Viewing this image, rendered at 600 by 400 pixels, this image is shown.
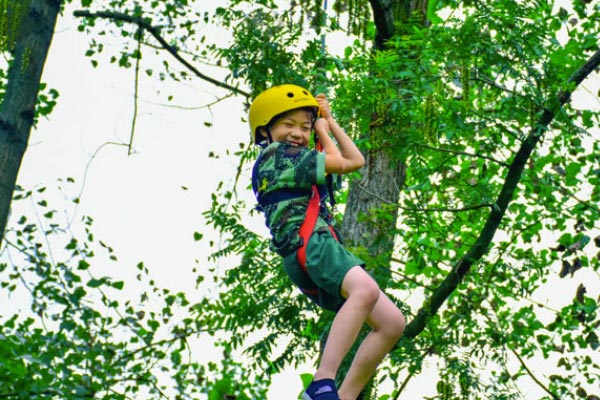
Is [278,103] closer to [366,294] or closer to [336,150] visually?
[336,150]

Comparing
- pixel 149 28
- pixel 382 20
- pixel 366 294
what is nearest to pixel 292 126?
pixel 366 294

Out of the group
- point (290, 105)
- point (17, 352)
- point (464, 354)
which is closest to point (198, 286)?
point (17, 352)

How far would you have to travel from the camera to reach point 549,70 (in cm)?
710

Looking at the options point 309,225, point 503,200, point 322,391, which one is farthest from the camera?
point 503,200

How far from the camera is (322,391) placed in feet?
13.6

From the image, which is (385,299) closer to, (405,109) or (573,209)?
(405,109)

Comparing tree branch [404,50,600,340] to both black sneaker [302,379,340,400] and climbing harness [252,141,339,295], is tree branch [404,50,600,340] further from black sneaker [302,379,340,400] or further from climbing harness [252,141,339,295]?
black sneaker [302,379,340,400]

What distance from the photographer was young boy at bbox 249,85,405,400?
4262 mm

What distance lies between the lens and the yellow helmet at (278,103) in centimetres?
463

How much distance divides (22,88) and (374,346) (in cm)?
296

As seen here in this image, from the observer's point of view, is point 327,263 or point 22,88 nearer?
point 327,263

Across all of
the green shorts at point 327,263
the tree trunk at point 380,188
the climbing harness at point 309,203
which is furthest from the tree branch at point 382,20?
the green shorts at point 327,263

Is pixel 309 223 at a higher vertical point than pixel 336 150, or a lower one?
lower

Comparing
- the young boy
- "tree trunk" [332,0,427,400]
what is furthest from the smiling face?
"tree trunk" [332,0,427,400]
